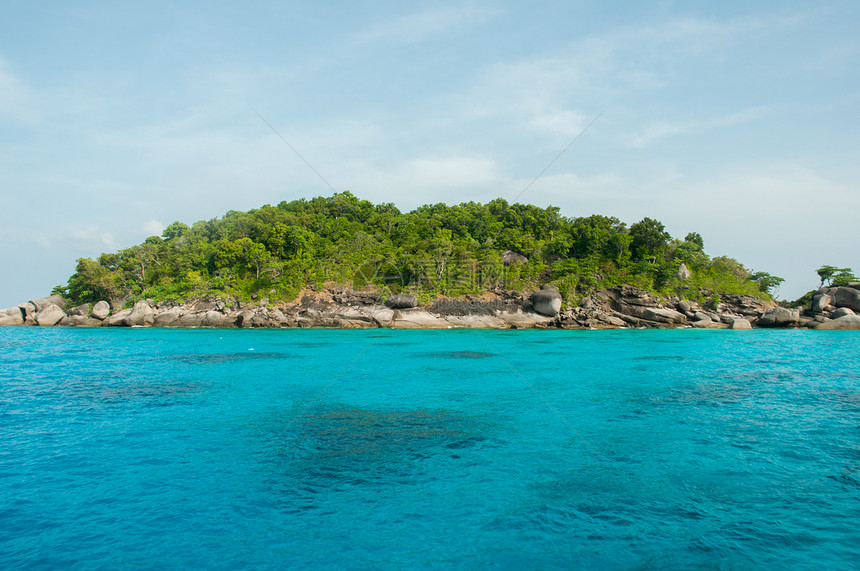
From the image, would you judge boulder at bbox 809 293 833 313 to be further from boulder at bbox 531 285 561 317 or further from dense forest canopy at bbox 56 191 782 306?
boulder at bbox 531 285 561 317

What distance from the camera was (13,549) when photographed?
7383 millimetres

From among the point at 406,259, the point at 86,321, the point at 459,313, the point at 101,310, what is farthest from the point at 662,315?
the point at 86,321

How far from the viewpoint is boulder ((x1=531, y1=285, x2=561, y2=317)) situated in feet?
204

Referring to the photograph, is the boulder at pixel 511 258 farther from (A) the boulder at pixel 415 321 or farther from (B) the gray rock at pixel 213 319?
(B) the gray rock at pixel 213 319

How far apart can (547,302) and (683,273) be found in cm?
2886

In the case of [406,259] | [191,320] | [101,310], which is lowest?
[191,320]

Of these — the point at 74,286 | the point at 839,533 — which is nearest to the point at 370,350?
the point at 839,533

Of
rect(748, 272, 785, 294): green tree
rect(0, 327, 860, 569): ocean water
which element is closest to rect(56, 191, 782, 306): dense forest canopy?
rect(748, 272, 785, 294): green tree

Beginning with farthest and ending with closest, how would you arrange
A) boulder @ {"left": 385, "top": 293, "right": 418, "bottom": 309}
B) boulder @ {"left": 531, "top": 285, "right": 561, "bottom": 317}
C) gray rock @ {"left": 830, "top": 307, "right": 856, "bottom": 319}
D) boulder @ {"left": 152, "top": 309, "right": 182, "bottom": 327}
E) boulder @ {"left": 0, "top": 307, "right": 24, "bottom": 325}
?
boulder @ {"left": 0, "top": 307, "right": 24, "bottom": 325}, boulder @ {"left": 152, "top": 309, "right": 182, "bottom": 327}, boulder @ {"left": 385, "top": 293, "right": 418, "bottom": 309}, boulder @ {"left": 531, "top": 285, "right": 561, "bottom": 317}, gray rock @ {"left": 830, "top": 307, "right": 856, "bottom": 319}

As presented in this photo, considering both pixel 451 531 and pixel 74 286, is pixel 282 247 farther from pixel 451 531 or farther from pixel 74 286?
pixel 451 531

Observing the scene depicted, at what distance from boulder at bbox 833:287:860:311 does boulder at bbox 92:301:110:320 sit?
10953 cm

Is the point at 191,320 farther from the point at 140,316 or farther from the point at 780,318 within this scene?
the point at 780,318

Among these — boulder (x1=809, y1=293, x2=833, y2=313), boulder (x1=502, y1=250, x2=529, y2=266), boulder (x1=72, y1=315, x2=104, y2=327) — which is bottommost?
boulder (x1=72, y1=315, x2=104, y2=327)

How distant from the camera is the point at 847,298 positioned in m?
62.8
